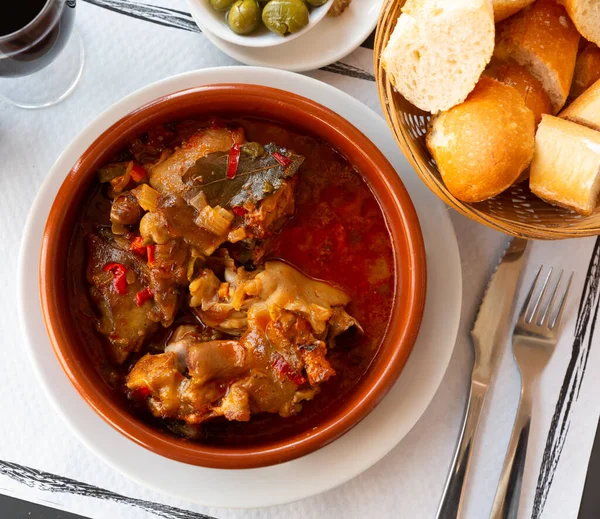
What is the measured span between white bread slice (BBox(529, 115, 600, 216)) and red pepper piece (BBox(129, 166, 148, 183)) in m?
1.31

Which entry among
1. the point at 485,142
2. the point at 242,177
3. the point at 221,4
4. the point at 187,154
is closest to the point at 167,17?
the point at 221,4

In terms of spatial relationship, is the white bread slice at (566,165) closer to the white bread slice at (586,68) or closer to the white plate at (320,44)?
the white bread slice at (586,68)

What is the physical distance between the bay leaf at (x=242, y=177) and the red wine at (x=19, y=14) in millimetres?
790

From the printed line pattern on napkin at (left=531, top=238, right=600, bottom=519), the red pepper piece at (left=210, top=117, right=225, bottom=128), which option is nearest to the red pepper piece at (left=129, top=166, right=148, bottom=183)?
the red pepper piece at (left=210, top=117, right=225, bottom=128)

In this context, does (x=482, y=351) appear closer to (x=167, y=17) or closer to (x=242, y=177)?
(x=242, y=177)

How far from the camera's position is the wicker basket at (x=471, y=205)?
1.98 metres

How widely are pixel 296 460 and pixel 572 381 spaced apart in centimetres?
118

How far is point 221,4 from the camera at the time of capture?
2361 mm

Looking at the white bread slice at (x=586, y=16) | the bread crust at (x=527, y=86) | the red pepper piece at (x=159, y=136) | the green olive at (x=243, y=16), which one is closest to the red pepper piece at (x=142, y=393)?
the red pepper piece at (x=159, y=136)

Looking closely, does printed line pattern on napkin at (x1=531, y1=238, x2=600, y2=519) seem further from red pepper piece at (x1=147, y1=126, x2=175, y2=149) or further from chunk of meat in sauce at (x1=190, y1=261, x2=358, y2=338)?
red pepper piece at (x1=147, y1=126, x2=175, y2=149)

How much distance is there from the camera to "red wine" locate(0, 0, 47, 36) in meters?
2.16

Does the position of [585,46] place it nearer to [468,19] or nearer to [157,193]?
[468,19]

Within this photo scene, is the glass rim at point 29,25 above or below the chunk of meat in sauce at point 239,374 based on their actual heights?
above


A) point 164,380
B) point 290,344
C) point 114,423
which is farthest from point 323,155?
point 114,423
